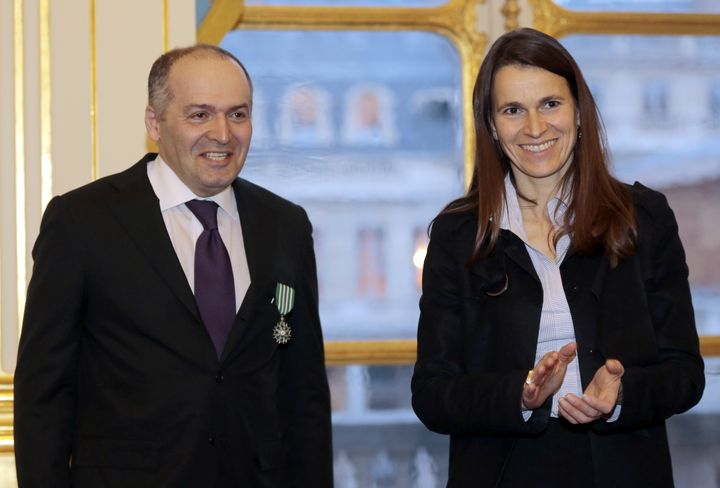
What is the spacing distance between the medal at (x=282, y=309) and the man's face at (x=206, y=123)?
9.9 inches

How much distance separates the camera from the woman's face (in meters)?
2.22

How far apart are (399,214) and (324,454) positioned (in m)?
1.64

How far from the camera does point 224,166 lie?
2.41 m

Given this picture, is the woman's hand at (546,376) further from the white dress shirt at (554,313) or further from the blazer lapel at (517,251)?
the blazer lapel at (517,251)

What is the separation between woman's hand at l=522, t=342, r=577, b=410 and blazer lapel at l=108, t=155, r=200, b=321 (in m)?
0.70

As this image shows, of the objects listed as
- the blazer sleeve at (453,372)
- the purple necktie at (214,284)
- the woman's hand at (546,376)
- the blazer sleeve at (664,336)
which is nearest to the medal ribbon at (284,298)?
the purple necktie at (214,284)

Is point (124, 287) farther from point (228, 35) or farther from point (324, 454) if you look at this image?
point (228, 35)

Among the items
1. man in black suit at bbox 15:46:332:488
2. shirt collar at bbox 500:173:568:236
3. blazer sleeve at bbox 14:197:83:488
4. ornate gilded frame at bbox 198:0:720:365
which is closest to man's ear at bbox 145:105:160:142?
man in black suit at bbox 15:46:332:488

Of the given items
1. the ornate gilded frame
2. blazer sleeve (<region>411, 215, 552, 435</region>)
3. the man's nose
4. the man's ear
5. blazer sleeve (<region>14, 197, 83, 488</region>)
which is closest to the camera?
blazer sleeve (<region>411, 215, 552, 435</region>)

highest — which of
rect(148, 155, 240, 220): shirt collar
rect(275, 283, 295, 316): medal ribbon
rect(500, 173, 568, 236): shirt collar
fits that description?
rect(148, 155, 240, 220): shirt collar

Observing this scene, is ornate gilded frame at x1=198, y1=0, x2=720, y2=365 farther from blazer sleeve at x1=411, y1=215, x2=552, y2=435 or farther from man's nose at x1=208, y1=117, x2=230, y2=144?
blazer sleeve at x1=411, y1=215, x2=552, y2=435

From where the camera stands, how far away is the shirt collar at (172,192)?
96.5 inches

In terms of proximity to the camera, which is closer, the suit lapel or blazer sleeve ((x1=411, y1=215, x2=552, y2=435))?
blazer sleeve ((x1=411, y1=215, x2=552, y2=435))

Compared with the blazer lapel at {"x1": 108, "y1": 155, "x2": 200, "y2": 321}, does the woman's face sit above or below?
above
